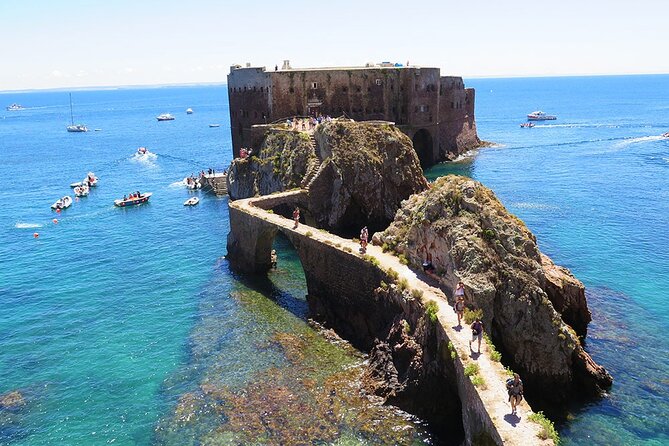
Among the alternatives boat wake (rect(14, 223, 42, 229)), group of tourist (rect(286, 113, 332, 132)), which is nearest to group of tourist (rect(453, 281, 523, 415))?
group of tourist (rect(286, 113, 332, 132))

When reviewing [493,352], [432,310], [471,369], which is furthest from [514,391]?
[432,310]

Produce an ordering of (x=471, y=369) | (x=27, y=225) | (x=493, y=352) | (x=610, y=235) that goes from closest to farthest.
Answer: (x=471, y=369)
(x=493, y=352)
(x=610, y=235)
(x=27, y=225)

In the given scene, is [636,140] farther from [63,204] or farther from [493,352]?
[493,352]

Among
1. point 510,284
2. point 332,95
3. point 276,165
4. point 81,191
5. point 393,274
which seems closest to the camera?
point 510,284

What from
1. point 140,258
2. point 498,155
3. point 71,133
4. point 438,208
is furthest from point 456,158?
point 71,133

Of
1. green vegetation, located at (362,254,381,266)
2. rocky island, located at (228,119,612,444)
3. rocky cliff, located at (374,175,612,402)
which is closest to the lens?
rocky island, located at (228,119,612,444)

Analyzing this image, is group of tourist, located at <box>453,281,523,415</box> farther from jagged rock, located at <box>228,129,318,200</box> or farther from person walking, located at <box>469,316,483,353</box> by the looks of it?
jagged rock, located at <box>228,129,318,200</box>

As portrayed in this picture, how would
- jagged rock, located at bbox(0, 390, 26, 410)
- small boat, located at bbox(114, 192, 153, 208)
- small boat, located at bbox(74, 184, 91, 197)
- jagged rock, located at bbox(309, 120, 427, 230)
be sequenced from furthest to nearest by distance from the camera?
small boat, located at bbox(74, 184, 91, 197) → small boat, located at bbox(114, 192, 153, 208) → jagged rock, located at bbox(309, 120, 427, 230) → jagged rock, located at bbox(0, 390, 26, 410)
